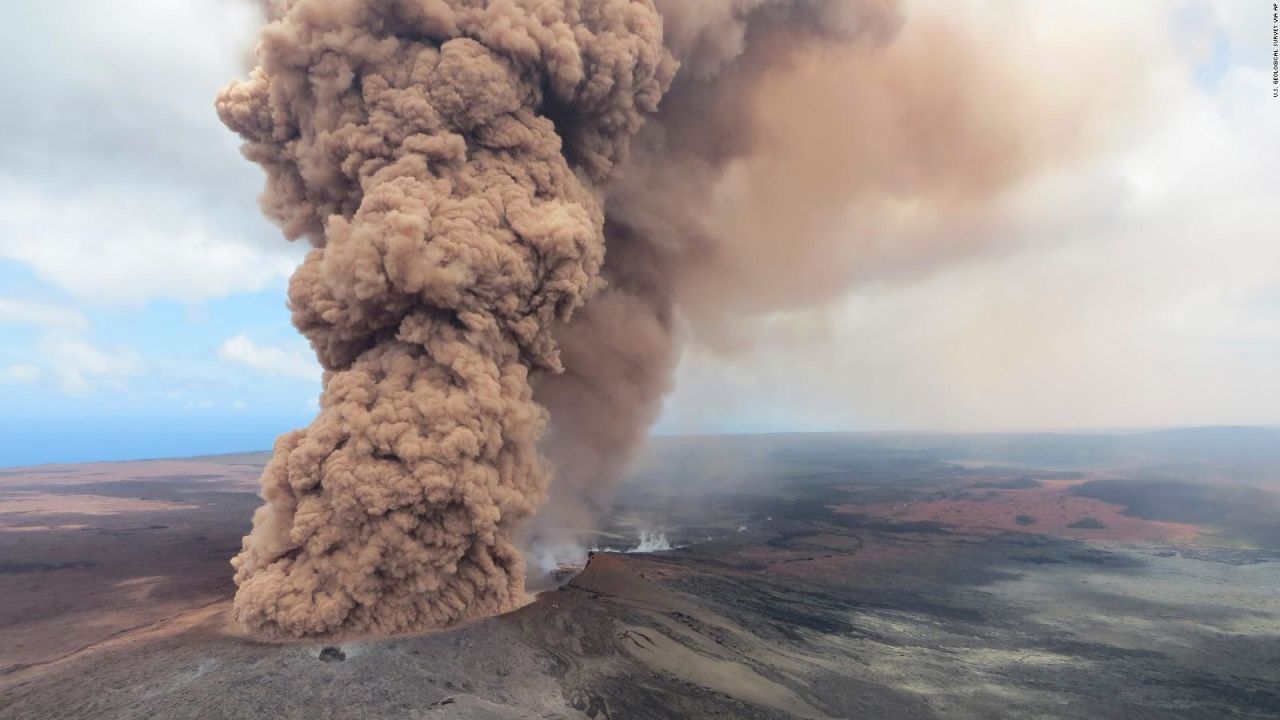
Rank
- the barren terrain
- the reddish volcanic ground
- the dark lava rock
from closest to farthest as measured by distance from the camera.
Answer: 1. the barren terrain
2. the reddish volcanic ground
3. the dark lava rock

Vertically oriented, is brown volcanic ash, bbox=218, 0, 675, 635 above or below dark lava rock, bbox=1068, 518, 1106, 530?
above

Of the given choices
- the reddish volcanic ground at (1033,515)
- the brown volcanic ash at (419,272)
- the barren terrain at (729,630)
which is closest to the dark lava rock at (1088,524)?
the reddish volcanic ground at (1033,515)

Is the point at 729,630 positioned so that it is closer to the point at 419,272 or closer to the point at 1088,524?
the point at 419,272

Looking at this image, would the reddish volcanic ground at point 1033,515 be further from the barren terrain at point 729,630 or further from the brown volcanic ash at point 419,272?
the brown volcanic ash at point 419,272

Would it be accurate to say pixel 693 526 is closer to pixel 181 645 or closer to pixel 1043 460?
pixel 181 645

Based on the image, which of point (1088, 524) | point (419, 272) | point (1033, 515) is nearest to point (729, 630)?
point (419, 272)

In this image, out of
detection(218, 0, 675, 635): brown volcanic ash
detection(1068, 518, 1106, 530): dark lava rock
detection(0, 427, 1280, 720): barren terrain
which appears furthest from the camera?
detection(1068, 518, 1106, 530): dark lava rock

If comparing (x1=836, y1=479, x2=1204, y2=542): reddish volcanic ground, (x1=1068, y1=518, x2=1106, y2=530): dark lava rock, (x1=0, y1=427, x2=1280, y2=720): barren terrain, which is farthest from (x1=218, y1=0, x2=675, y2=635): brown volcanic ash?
(x1=1068, y1=518, x2=1106, y2=530): dark lava rock

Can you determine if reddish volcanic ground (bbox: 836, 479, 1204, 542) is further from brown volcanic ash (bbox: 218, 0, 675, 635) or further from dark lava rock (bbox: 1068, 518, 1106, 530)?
brown volcanic ash (bbox: 218, 0, 675, 635)
